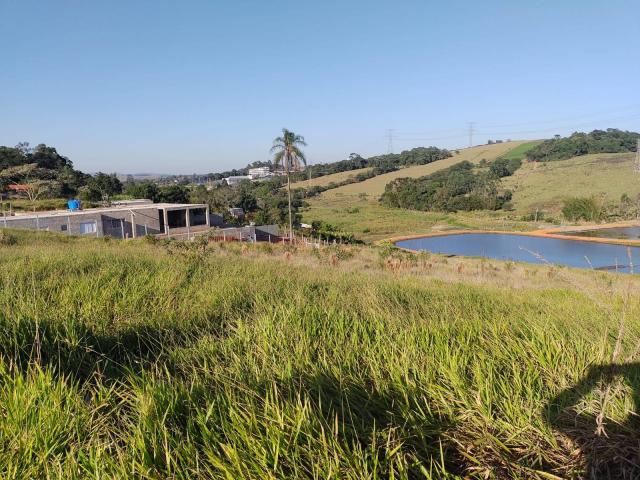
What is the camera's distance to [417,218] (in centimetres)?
5847

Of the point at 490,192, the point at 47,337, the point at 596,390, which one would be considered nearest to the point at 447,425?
the point at 596,390

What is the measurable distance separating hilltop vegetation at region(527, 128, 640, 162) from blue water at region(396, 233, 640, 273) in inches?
2060

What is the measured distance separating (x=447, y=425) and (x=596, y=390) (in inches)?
29.2

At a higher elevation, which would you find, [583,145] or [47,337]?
[583,145]

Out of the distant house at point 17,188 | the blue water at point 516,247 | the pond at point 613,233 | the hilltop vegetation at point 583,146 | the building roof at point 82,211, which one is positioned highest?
the hilltop vegetation at point 583,146

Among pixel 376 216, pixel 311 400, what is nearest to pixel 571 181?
pixel 376 216

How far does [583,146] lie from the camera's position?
8538 centimetres

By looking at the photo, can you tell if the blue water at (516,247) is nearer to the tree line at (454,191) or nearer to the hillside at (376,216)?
the hillside at (376,216)

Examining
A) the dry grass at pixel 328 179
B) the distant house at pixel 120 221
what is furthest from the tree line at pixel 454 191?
the distant house at pixel 120 221

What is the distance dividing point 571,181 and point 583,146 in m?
26.2

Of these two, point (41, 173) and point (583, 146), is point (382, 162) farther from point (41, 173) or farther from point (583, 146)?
point (41, 173)

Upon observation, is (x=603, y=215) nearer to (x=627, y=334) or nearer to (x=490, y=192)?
(x=490, y=192)

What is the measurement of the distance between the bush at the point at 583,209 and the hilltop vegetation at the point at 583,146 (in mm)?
35815

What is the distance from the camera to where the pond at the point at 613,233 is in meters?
39.0
